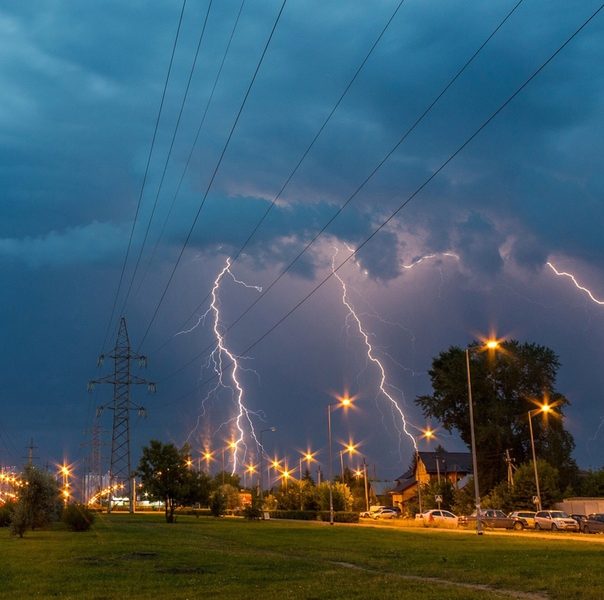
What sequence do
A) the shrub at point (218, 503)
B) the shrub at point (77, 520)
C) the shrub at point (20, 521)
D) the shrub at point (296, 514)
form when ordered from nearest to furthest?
1. the shrub at point (20, 521)
2. the shrub at point (77, 520)
3. the shrub at point (296, 514)
4. the shrub at point (218, 503)

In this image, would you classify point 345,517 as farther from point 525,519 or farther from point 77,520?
point 77,520

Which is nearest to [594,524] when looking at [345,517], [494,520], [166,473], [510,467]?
[494,520]

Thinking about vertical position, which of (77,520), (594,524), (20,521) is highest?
(20,521)

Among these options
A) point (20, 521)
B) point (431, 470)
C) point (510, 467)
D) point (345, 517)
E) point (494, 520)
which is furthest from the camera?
point (431, 470)

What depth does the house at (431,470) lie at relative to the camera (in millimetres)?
120125

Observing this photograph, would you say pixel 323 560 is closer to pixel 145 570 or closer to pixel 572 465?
pixel 145 570

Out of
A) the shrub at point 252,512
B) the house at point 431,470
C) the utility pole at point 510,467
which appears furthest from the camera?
the house at point 431,470

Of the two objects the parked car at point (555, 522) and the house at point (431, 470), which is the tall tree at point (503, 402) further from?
the house at point (431, 470)

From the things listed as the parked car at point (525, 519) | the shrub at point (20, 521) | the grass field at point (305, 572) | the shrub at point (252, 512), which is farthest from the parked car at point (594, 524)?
the shrub at point (252, 512)

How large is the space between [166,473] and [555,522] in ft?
132

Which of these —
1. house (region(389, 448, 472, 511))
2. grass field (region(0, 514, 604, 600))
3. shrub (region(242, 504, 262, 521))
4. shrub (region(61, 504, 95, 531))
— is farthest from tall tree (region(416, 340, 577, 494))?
grass field (region(0, 514, 604, 600))

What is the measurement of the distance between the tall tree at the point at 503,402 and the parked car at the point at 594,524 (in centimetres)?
2677

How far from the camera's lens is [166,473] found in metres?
78.6

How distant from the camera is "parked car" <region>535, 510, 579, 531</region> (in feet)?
170
